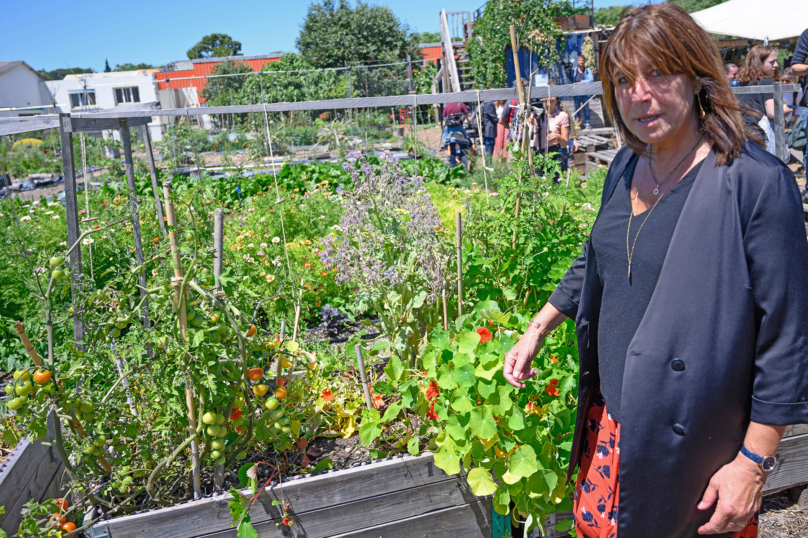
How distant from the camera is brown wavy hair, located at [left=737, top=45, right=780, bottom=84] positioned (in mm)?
4840

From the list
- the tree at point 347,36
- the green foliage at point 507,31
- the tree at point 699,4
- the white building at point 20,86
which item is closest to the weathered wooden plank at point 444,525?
the green foliage at point 507,31

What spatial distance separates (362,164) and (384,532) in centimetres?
147

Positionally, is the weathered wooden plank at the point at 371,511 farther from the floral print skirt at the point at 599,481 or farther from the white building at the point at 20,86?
the white building at the point at 20,86

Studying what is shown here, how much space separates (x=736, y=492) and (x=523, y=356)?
0.55 metres

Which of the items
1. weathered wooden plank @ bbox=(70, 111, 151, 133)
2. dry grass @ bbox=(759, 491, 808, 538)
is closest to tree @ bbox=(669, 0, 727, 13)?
dry grass @ bbox=(759, 491, 808, 538)

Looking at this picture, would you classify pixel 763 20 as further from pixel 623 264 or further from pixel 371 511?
pixel 371 511

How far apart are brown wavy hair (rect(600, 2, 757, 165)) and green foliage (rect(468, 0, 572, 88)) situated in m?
10.4

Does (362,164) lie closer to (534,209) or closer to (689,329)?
(534,209)

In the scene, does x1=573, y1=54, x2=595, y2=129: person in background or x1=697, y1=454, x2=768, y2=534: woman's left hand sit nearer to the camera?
x1=697, y1=454, x2=768, y2=534: woman's left hand

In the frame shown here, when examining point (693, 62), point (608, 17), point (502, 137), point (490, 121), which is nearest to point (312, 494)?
point (693, 62)

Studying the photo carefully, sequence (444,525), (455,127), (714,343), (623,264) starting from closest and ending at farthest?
(714,343)
(623,264)
(444,525)
(455,127)

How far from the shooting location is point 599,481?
4.23 feet

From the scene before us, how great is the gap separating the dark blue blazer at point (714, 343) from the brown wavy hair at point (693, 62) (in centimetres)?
4

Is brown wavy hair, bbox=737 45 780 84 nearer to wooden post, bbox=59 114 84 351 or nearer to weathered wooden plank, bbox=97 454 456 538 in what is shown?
weathered wooden plank, bbox=97 454 456 538
